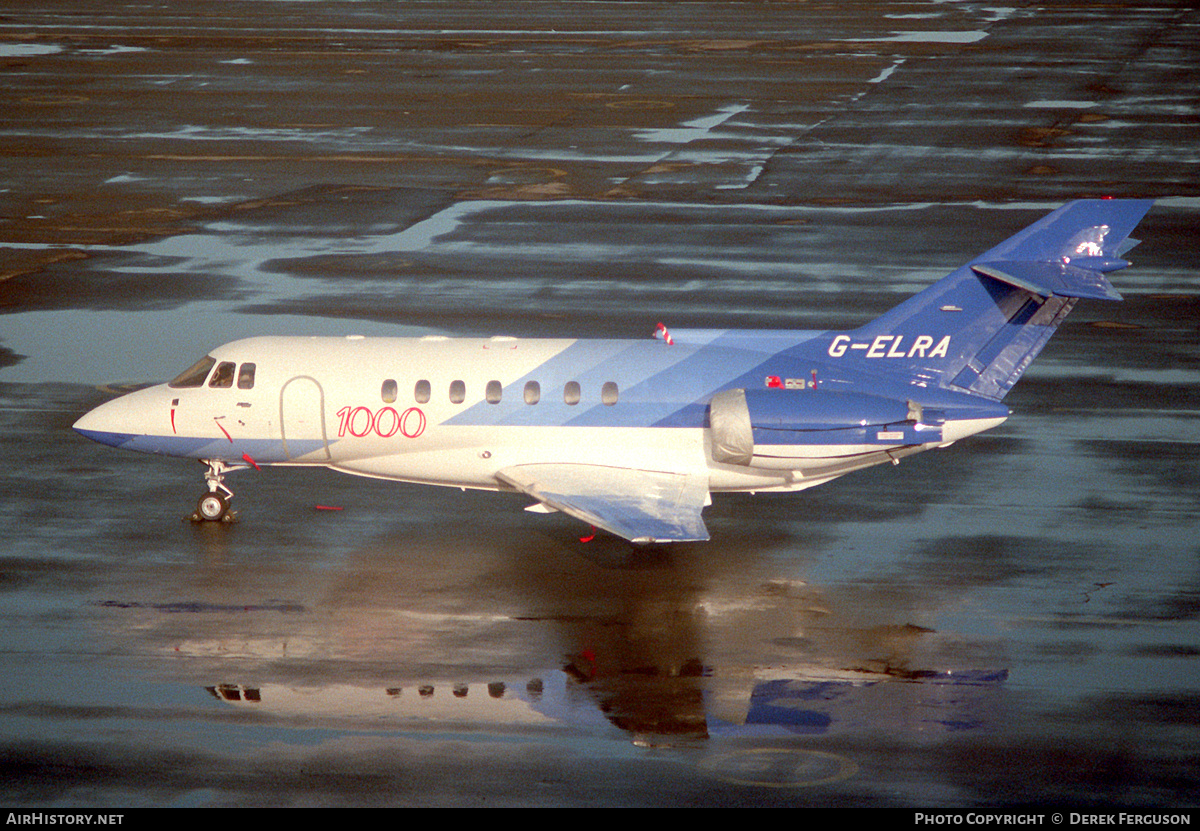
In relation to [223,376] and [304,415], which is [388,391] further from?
[223,376]

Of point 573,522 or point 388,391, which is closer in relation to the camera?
point 388,391

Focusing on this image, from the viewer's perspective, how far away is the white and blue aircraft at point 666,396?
71.9ft

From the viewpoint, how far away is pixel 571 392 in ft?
74.1

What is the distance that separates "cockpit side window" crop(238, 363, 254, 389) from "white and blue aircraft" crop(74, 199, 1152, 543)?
0.07ft

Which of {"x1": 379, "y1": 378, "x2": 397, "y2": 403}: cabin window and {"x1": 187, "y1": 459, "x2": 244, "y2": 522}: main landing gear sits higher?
{"x1": 379, "y1": 378, "x2": 397, "y2": 403}: cabin window

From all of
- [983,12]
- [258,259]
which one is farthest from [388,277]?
[983,12]

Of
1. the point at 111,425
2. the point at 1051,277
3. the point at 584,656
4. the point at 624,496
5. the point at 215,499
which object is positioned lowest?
the point at 584,656

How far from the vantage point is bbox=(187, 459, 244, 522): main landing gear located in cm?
2369

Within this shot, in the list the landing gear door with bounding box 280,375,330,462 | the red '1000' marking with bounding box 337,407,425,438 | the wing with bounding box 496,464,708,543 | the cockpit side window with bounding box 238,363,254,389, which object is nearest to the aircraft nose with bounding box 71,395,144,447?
the cockpit side window with bounding box 238,363,254,389

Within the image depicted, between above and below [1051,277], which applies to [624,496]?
below

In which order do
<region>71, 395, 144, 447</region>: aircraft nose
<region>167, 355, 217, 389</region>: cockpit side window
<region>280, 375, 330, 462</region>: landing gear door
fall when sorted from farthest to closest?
<region>71, 395, 144, 447</region>: aircraft nose
<region>167, 355, 217, 389</region>: cockpit side window
<region>280, 375, 330, 462</region>: landing gear door

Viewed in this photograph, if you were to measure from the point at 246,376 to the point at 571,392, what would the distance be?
16.1 feet

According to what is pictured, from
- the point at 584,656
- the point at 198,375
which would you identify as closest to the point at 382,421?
the point at 198,375

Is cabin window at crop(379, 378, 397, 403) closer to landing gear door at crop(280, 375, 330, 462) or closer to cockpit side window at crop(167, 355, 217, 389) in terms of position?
landing gear door at crop(280, 375, 330, 462)
